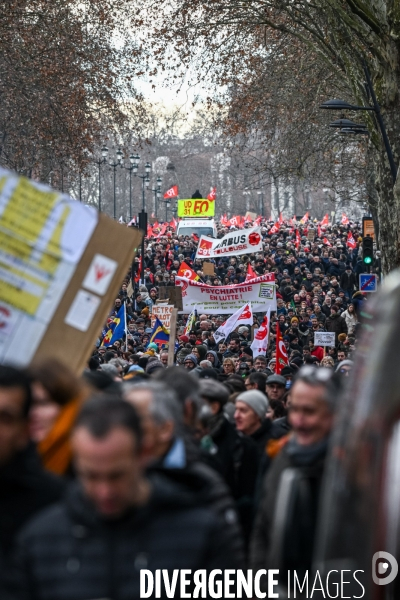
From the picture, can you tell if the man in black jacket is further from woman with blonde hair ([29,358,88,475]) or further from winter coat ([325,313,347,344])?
winter coat ([325,313,347,344])

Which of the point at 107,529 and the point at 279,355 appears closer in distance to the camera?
the point at 107,529

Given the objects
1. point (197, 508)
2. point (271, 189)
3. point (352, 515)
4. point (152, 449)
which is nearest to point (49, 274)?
point (152, 449)

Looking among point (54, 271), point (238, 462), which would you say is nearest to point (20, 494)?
point (54, 271)

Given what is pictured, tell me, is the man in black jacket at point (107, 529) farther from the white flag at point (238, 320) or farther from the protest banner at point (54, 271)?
the white flag at point (238, 320)

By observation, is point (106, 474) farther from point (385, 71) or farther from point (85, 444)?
point (385, 71)

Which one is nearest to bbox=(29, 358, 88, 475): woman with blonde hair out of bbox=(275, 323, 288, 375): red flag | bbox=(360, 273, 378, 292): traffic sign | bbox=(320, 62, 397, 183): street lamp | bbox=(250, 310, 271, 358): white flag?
bbox=(275, 323, 288, 375): red flag

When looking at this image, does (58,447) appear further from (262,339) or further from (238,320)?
(238,320)

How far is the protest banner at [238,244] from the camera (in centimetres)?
2495

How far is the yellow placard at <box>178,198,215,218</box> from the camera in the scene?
50938 mm

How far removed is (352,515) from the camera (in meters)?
2.84

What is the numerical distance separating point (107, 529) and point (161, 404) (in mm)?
980

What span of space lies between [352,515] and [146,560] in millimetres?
504

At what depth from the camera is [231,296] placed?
20.0m

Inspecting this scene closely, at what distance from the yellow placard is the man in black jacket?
47.9m
